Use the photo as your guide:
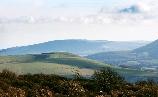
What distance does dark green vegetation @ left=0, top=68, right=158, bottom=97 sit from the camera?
84.6ft

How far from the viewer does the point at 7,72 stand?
111ft

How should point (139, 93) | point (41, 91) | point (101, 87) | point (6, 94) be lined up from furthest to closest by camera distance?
point (101, 87), point (139, 93), point (41, 91), point (6, 94)

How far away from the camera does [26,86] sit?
28.8m

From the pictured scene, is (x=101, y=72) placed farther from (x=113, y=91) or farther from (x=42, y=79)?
(x=42, y=79)

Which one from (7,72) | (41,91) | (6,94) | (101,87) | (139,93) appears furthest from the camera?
(7,72)

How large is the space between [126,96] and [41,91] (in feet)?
22.2

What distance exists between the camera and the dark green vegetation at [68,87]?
1015 inches

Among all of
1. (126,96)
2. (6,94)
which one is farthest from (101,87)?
(6,94)

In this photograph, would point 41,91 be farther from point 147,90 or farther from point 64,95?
point 147,90

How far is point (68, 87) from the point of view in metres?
27.8

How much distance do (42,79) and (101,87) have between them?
581 centimetres

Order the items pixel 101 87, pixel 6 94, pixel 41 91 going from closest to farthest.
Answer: pixel 6 94 → pixel 41 91 → pixel 101 87

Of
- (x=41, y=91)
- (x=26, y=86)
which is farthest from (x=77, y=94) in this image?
(x=26, y=86)

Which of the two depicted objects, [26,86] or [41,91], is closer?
[41,91]
